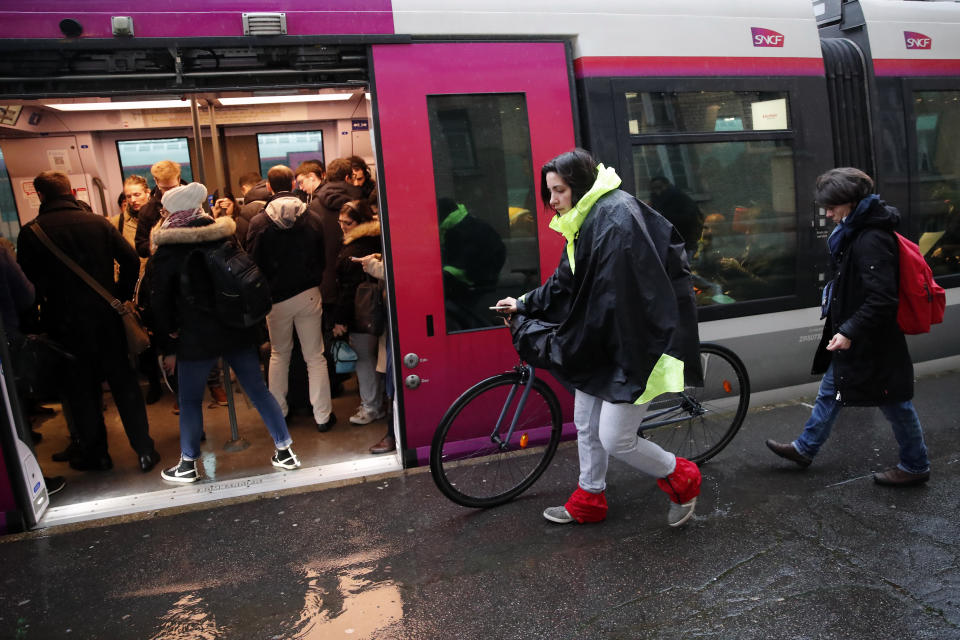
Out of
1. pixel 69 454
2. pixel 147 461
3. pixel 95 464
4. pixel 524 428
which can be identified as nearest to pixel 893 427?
pixel 524 428

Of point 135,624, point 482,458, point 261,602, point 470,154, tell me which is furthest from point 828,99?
point 135,624

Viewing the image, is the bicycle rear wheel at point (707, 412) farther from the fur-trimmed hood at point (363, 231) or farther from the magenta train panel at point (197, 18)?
the magenta train panel at point (197, 18)

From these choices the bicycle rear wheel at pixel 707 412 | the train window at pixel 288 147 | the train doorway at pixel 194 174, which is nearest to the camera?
the bicycle rear wheel at pixel 707 412

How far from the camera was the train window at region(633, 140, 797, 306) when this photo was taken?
476cm

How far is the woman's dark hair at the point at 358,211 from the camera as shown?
512 centimetres

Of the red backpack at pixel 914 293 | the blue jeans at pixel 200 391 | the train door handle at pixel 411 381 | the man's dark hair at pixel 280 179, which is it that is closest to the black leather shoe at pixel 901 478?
the red backpack at pixel 914 293

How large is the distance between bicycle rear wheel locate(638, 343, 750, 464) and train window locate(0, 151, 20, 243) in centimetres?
592

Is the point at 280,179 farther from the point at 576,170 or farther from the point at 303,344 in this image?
the point at 576,170

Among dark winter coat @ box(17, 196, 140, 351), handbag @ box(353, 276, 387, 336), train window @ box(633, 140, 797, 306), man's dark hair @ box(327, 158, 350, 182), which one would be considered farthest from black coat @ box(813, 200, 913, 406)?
dark winter coat @ box(17, 196, 140, 351)

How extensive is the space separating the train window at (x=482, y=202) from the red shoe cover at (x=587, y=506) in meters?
1.22

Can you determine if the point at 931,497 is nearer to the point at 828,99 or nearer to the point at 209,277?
the point at 828,99

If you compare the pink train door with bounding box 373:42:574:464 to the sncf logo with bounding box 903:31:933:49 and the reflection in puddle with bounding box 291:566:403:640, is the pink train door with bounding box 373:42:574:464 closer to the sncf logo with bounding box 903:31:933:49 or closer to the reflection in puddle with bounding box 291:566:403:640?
the reflection in puddle with bounding box 291:566:403:640

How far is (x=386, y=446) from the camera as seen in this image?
4809 millimetres

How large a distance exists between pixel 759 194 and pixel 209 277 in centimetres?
356
